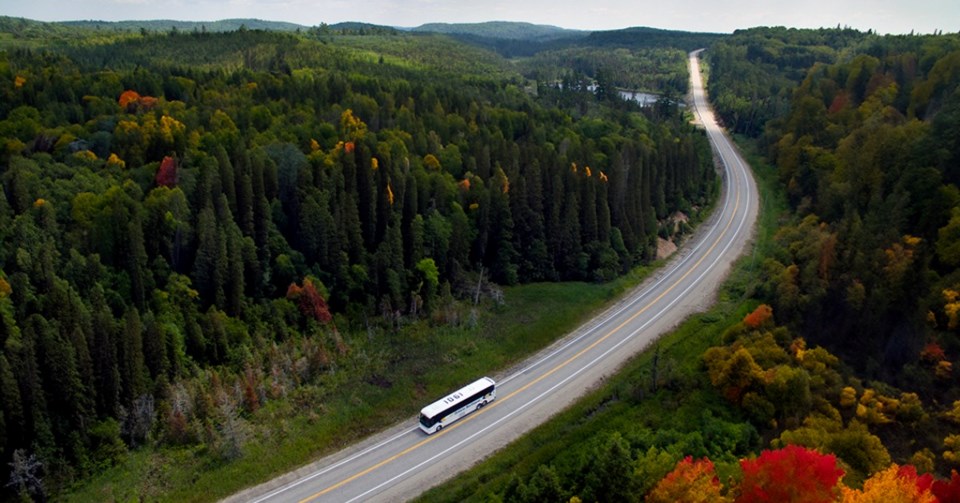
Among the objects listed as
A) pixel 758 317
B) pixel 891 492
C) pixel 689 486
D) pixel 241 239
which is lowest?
pixel 758 317

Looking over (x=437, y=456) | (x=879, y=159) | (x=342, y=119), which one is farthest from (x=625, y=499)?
(x=342, y=119)

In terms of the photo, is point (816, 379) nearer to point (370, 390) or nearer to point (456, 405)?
point (456, 405)

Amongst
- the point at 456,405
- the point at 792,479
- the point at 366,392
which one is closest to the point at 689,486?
the point at 792,479

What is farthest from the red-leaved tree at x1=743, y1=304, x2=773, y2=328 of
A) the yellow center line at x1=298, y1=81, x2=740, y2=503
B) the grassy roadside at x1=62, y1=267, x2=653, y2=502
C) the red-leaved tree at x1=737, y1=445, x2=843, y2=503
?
the red-leaved tree at x1=737, y1=445, x2=843, y2=503

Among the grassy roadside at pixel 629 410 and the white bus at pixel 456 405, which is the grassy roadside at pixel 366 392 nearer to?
the white bus at pixel 456 405

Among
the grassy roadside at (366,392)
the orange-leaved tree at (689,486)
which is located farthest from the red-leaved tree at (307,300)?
the orange-leaved tree at (689,486)

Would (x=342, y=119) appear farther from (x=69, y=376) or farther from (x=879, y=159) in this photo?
(x=879, y=159)

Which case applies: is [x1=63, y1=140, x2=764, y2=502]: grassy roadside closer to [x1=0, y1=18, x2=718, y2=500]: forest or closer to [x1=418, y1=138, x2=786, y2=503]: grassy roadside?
[x1=0, y1=18, x2=718, y2=500]: forest

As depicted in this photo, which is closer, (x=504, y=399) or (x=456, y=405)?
(x=456, y=405)
